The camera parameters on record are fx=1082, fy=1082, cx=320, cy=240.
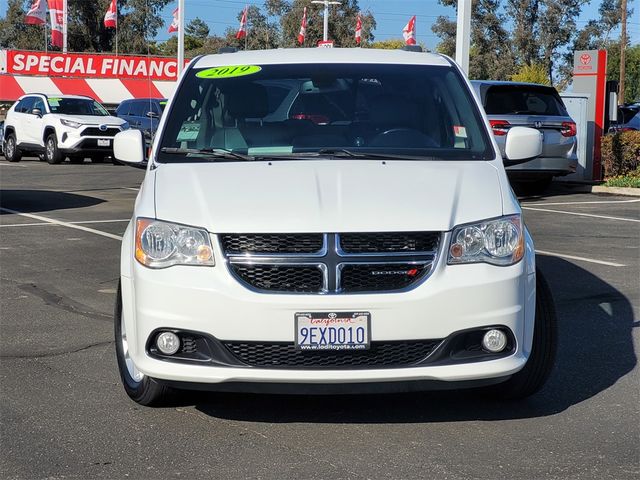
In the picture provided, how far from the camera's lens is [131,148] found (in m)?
6.20

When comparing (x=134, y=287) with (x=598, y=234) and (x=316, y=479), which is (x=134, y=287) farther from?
(x=598, y=234)

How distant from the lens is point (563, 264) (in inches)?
388

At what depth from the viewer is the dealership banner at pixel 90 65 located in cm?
4209

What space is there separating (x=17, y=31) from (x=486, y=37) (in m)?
38.5

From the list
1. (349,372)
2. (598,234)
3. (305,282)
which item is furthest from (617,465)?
(598,234)

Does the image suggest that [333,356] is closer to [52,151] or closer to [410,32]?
[52,151]

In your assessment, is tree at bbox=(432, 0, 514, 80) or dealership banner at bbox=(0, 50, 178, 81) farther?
tree at bbox=(432, 0, 514, 80)

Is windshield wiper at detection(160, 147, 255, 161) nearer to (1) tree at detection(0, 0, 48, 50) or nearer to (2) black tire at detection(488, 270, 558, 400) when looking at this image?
(2) black tire at detection(488, 270, 558, 400)

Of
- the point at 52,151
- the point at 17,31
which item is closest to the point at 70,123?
the point at 52,151

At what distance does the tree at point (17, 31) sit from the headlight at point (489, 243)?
3216 inches

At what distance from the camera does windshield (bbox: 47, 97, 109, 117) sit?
1019 inches

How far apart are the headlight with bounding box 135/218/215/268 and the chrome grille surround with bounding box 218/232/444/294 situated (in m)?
0.12

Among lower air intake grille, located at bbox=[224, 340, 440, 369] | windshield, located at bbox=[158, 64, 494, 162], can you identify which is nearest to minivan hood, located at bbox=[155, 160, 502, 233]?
windshield, located at bbox=[158, 64, 494, 162]

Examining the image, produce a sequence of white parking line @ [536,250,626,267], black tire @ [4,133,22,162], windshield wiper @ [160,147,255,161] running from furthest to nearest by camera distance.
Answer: black tire @ [4,133,22,162] → white parking line @ [536,250,626,267] → windshield wiper @ [160,147,255,161]
